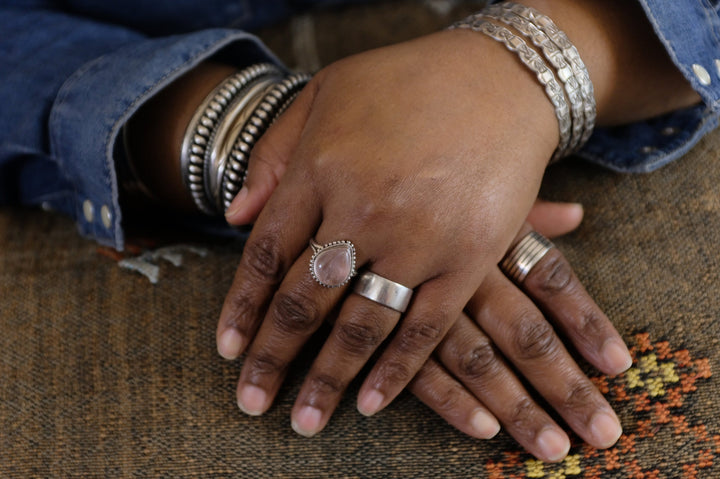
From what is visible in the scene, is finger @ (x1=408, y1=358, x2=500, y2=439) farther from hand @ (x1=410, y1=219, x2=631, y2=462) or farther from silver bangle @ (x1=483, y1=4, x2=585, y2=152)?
silver bangle @ (x1=483, y1=4, x2=585, y2=152)

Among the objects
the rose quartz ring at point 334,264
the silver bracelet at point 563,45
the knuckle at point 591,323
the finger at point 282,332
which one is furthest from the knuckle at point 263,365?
the silver bracelet at point 563,45

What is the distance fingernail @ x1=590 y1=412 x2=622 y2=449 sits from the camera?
1.92ft

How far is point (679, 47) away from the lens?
26.0 inches

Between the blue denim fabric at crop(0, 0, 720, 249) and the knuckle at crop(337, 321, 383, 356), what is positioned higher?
the blue denim fabric at crop(0, 0, 720, 249)

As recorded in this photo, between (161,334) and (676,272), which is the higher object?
(676,272)

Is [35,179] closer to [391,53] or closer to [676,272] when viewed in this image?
[391,53]

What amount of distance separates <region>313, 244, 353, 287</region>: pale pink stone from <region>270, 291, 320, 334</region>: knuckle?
30 millimetres

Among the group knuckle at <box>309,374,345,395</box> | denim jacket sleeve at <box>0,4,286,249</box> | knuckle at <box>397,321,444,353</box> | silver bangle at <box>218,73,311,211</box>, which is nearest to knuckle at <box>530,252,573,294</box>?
knuckle at <box>397,321,444,353</box>

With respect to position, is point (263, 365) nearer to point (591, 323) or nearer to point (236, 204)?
point (236, 204)

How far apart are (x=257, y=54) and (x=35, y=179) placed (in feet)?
1.18

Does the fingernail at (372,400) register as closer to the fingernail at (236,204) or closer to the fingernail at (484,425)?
the fingernail at (484,425)

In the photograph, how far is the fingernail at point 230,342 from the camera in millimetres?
646

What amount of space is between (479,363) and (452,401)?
0.15 feet

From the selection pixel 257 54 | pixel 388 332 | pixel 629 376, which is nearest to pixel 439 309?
pixel 388 332
